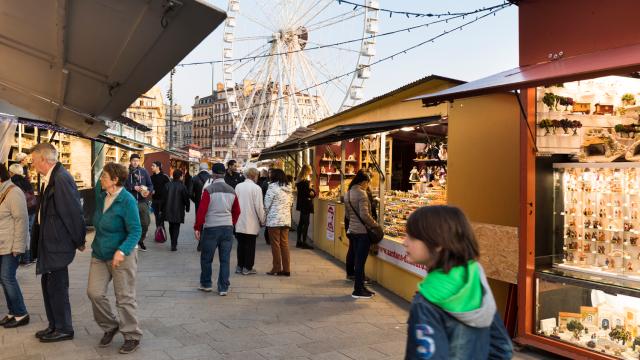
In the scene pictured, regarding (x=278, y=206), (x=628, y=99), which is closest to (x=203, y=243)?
(x=278, y=206)

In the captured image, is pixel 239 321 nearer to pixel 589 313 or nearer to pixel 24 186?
pixel 589 313

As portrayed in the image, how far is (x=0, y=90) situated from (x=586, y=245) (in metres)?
7.78

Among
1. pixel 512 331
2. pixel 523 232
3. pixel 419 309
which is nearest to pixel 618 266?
pixel 523 232

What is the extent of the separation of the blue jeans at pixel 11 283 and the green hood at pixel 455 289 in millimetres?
4899

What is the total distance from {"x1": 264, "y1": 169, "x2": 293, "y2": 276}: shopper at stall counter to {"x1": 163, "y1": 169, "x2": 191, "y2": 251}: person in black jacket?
277cm

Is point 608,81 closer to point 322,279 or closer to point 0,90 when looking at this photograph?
point 322,279

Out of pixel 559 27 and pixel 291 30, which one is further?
pixel 291 30

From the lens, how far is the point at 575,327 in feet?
16.3

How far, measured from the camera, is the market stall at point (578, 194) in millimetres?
4656

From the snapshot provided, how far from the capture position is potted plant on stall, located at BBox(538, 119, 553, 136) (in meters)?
5.14

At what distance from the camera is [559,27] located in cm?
511

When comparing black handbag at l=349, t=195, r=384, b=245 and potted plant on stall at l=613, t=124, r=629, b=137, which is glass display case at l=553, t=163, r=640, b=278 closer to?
potted plant on stall at l=613, t=124, r=629, b=137

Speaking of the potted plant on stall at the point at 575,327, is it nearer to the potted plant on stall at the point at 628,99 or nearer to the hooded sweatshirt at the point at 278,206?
the potted plant on stall at the point at 628,99

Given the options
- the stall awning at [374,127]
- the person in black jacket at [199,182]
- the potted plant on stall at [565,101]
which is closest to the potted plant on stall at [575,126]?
the potted plant on stall at [565,101]
